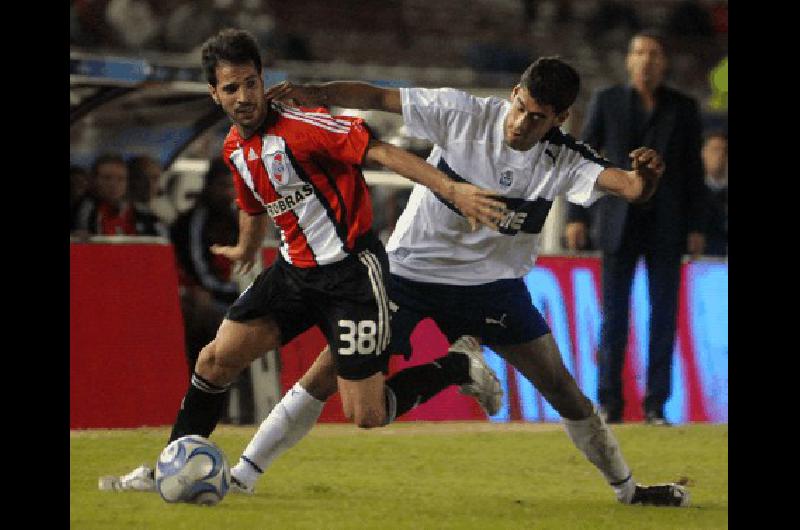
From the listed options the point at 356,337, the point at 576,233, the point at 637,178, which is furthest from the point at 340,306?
the point at 576,233

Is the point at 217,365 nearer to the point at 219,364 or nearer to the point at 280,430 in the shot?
the point at 219,364

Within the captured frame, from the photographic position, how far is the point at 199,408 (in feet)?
23.0

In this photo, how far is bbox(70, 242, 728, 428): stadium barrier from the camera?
1074cm

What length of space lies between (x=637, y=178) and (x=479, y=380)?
1.20m

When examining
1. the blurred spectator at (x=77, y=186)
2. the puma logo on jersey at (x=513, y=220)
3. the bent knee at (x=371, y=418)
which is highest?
the puma logo on jersey at (x=513, y=220)

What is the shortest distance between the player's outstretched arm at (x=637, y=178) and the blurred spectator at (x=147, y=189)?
5406 millimetres

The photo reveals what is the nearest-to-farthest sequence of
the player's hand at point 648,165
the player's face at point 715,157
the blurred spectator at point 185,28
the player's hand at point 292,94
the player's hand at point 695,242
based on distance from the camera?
the player's hand at point 648,165
the player's hand at point 292,94
the player's hand at point 695,242
the player's face at point 715,157
the blurred spectator at point 185,28

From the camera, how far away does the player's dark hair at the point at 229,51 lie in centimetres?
658

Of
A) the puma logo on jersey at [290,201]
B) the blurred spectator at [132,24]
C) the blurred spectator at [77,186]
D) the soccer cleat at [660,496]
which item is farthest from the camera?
the blurred spectator at [132,24]

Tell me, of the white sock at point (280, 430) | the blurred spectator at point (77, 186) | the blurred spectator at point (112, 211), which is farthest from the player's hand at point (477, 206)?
Answer: the blurred spectator at point (77, 186)

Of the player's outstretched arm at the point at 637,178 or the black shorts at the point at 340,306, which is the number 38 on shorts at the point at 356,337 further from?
the player's outstretched arm at the point at 637,178

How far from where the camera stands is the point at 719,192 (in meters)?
14.0
